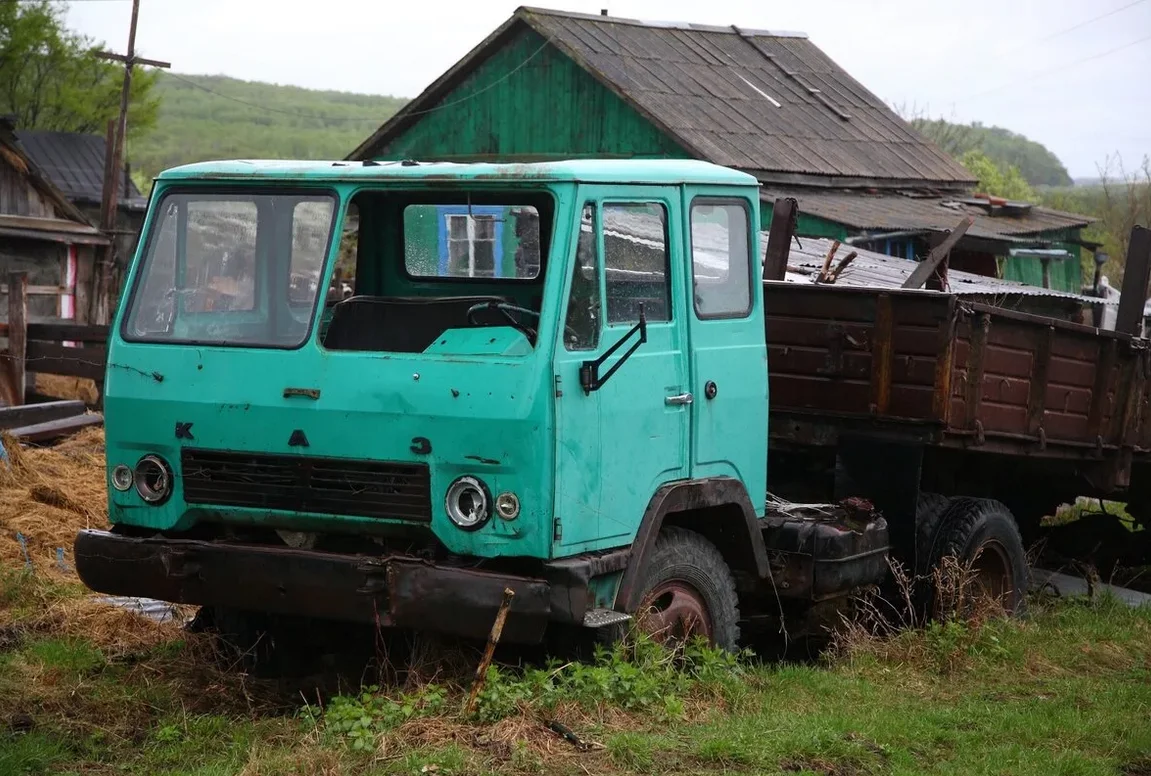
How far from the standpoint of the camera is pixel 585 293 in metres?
5.92

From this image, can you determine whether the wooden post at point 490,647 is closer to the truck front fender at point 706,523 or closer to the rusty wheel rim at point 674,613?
the truck front fender at point 706,523

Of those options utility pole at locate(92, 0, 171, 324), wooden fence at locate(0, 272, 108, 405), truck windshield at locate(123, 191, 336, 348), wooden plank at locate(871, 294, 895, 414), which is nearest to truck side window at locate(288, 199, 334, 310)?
truck windshield at locate(123, 191, 336, 348)

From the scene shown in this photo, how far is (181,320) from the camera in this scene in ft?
20.7

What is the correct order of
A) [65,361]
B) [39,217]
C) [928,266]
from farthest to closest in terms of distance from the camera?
[39,217]
[65,361]
[928,266]

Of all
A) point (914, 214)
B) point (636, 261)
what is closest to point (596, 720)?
point (636, 261)

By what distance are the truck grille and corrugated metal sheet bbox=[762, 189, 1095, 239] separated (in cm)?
1710

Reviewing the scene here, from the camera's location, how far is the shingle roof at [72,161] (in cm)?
3844

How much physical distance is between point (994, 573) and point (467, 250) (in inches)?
160

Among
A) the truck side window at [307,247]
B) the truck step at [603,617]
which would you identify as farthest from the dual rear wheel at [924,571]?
the truck side window at [307,247]

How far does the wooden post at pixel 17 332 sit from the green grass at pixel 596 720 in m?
7.53

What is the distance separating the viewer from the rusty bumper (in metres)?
5.62

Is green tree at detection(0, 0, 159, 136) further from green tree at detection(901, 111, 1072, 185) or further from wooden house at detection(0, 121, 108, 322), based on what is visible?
green tree at detection(901, 111, 1072, 185)

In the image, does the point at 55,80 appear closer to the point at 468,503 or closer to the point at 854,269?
the point at 854,269

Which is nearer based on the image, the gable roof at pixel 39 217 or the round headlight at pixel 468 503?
the round headlight at pixel 468 503
